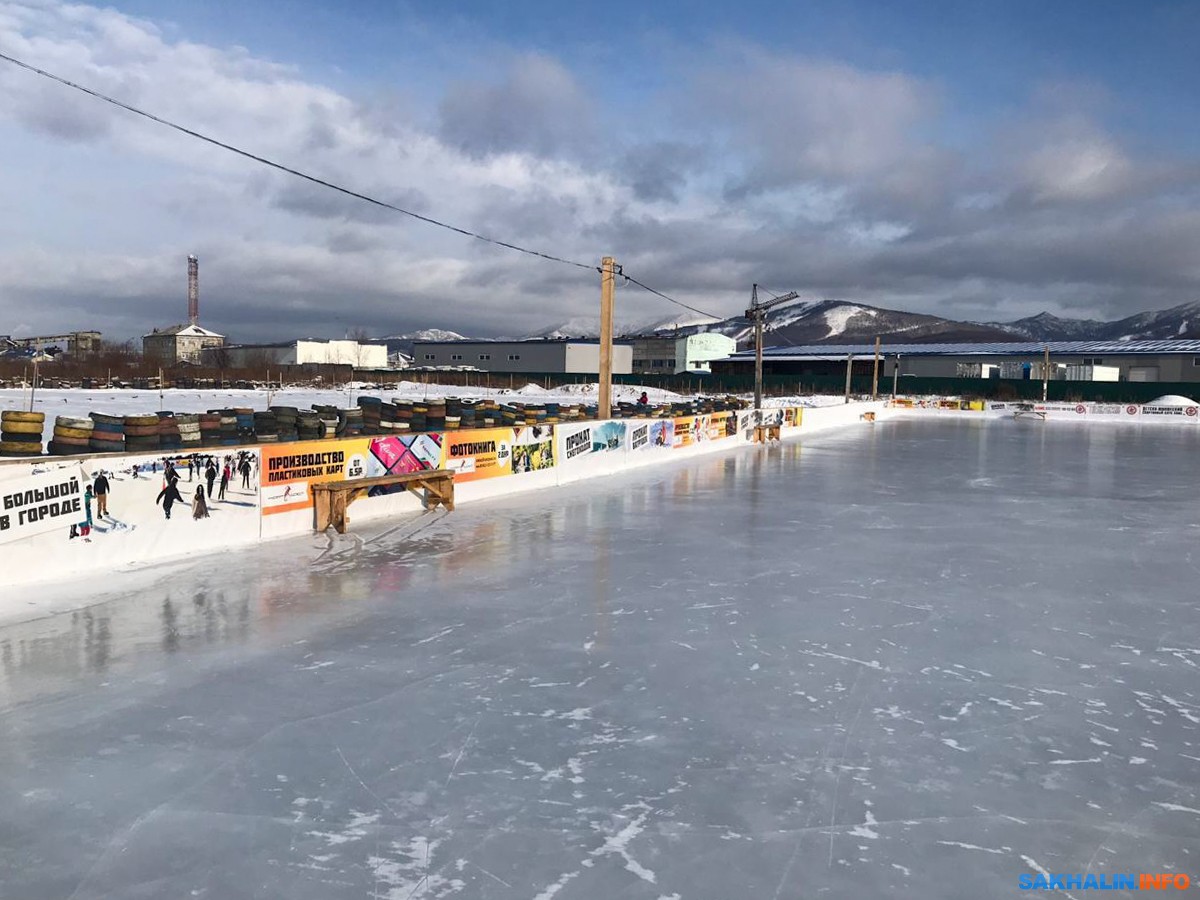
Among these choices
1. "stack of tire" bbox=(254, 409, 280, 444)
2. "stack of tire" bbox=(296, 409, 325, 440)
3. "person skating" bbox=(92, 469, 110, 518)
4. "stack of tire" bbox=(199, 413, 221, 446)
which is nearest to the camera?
"person skating" bbox=(92, 469, 110, 518)

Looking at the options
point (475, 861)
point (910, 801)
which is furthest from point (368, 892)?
point (910, 801)

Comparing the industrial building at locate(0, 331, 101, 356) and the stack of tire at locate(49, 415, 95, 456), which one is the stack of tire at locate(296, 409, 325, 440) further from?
the industrial building at locate(0, 331, 101, 356)

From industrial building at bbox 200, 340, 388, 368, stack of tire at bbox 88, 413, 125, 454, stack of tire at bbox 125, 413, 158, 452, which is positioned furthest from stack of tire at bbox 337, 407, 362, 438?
industrial building at bbox 200, 340, 388, 368

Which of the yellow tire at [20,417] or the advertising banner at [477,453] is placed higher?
the yellow tire at [20,417]

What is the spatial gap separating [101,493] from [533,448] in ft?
29.9

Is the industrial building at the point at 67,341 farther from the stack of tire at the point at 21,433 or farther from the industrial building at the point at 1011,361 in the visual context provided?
the stack of tire at the point at 21,433

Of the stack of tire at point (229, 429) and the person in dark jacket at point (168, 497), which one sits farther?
the stack of tire at point (229, 429)

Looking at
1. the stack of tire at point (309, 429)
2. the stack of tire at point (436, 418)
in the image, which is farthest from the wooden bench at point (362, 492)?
the stack of tire at point (436, 418)

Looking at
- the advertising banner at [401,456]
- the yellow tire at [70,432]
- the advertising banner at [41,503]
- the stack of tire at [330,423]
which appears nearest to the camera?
the advertising banner at [41,503]

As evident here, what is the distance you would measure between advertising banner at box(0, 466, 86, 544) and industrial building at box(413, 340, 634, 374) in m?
84.8

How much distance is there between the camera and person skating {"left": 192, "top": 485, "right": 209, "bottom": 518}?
34.6 ft

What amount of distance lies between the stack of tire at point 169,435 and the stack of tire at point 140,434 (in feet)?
0.49

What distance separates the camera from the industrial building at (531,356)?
96312 mm

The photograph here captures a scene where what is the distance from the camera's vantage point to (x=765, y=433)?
33094 millimetres
